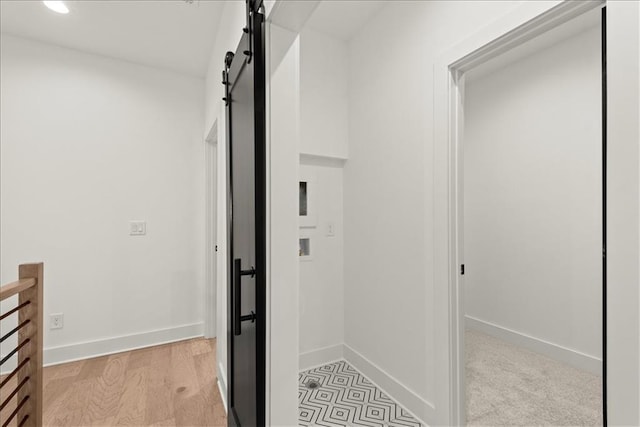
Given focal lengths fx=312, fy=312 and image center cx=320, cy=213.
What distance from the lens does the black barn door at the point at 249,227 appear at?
1.14 meters

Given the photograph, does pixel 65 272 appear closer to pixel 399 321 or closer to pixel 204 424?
pixel 204 424

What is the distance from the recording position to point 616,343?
95cm

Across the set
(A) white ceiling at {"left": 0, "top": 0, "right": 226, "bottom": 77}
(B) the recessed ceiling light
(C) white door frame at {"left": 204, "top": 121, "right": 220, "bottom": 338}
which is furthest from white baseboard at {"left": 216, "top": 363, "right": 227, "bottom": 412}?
(B) the recessed ceiling light

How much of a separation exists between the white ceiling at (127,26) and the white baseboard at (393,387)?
2.74 meters

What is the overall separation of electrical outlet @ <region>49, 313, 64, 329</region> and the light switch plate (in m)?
0.84

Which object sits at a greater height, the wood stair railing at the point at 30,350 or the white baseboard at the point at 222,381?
the wood stair railing at the point at 30,350

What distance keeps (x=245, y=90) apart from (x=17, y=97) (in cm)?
239

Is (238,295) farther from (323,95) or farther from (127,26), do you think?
(127,26)

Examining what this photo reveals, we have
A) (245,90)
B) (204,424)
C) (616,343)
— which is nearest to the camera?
(616,343)

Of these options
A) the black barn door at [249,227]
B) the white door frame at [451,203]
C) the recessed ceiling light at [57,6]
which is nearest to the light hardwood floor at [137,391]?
the black barn door at [249,227]

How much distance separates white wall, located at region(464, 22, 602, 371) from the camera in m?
2.46

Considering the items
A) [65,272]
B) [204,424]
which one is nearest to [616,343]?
[204,424]

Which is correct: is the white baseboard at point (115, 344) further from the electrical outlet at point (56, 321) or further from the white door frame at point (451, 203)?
the white door frame at point (451, 203)

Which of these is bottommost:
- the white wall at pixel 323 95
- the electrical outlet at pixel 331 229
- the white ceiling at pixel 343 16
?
the electrical outlet at pixel 331 229
